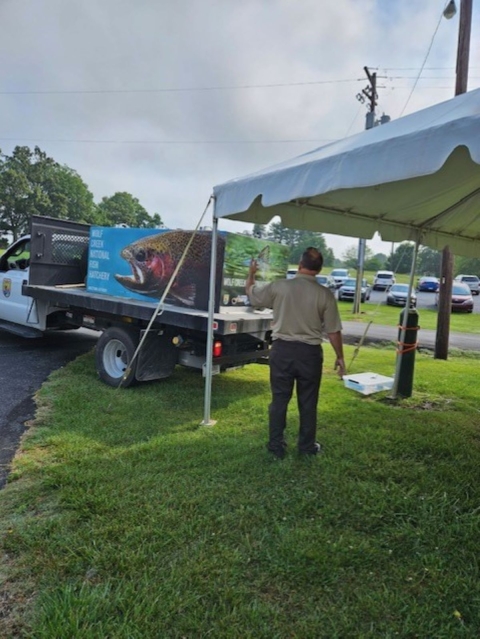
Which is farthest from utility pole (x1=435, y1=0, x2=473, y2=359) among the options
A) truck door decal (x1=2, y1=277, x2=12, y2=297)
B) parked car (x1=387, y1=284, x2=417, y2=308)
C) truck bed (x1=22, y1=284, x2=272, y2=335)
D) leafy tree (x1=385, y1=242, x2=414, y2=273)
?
parked car (x1=387, y1=284, x2=417, y2=308)

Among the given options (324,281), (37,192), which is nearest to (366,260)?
(37,192)

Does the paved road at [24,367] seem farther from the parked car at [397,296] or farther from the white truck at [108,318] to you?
the parked car at [397,296]

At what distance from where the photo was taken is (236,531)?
8.61 feet

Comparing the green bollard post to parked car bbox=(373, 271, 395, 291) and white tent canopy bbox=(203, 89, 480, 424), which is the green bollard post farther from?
parked car bbox=(373, 271, 395, 291)

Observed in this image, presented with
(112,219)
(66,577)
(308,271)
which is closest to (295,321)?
(308,271)

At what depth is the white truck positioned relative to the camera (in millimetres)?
5047

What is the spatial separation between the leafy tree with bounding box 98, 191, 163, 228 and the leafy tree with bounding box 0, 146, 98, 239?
5.44 metres

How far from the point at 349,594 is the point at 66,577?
146cm

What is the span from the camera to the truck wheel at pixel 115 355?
18.4 ft

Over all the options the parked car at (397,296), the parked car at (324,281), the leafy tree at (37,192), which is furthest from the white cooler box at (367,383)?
the leafy tree at (37,192)

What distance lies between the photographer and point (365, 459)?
3619 mm

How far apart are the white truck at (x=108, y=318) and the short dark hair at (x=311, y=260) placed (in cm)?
129

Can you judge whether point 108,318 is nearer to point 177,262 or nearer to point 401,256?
point 177,262

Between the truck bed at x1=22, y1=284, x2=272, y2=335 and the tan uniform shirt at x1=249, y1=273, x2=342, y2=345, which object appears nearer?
the tan uniform shirt at x1=249, y1=273, x2=342, y2=345
